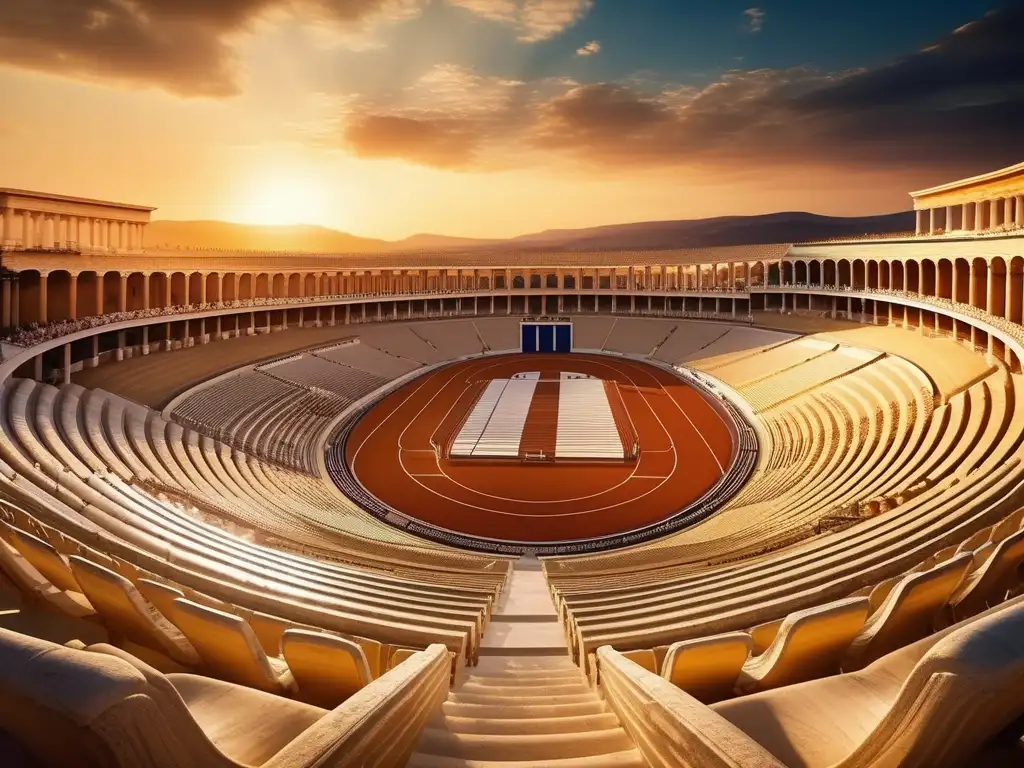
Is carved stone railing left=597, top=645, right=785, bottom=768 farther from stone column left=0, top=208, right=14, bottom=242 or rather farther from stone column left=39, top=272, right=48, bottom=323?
stone column left=0, top=208, right=14, bottom=242

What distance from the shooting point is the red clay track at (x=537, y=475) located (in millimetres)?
25453

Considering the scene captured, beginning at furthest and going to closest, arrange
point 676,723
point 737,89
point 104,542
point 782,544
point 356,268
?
point 737,89 < point 356,268 < point 782,544 < point 104,542 < point 676,723

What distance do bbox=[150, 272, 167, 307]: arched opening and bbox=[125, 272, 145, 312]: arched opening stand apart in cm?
97

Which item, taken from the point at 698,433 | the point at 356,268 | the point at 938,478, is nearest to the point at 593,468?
the point at 698,433

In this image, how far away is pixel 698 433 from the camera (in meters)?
36.6

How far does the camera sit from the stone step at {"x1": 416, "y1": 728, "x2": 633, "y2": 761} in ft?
14.8

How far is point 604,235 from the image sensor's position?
130500 mm

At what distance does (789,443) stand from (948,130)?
47429 millimetres

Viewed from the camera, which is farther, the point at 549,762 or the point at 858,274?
the point at 858,274

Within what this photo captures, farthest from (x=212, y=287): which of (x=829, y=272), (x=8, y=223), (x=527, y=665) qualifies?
(x=527, y=665)

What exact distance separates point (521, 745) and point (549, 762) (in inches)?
17.6

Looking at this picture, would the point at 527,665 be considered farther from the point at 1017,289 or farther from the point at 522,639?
the point at 1017,289

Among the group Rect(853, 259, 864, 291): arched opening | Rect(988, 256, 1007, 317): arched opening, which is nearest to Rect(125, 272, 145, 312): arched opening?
Rect(988, 256, 1007, 317): arched opening

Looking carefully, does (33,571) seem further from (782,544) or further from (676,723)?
(782,544)
